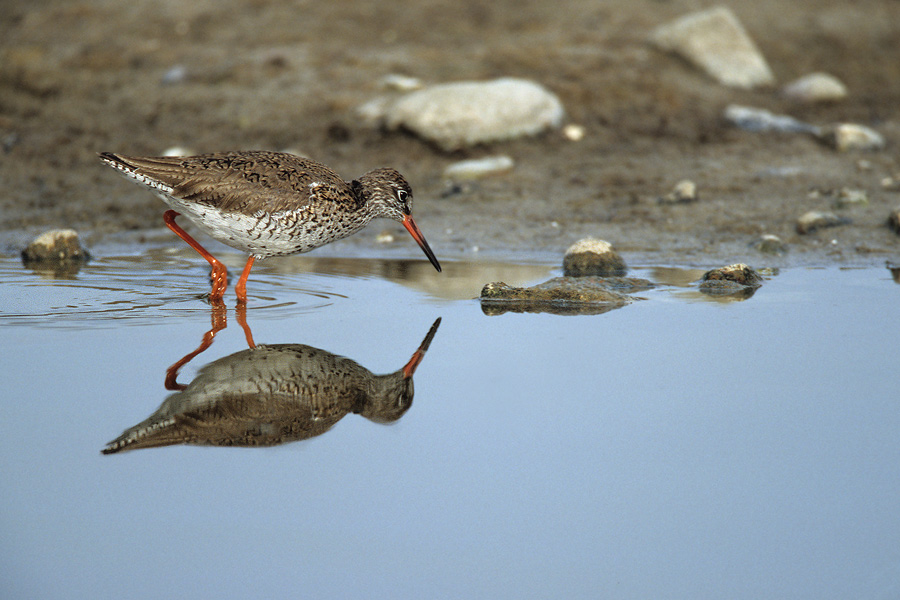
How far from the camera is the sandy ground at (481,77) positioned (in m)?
9.80

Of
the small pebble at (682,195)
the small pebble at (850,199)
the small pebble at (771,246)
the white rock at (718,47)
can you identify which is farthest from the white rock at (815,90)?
the small pebble at (771,246)

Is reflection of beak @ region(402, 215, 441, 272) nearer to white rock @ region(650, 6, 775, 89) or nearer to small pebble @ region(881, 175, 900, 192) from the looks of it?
small pebble @ region(881, 175, 900, 192)

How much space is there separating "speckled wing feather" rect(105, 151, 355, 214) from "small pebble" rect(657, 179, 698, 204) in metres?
4.10

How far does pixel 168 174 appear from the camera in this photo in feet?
23.7

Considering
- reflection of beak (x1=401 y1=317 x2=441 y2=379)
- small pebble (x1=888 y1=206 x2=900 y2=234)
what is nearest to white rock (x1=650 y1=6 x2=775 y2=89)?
small pebble (x1=888 y1=206 x2=900 y2=234)

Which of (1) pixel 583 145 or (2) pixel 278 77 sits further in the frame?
(2) pixel 278 77

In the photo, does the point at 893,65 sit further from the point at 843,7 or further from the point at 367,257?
the point at 367,257

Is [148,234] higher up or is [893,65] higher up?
[893,65]

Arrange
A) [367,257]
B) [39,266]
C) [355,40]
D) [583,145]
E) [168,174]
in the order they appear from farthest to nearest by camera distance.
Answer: [355,40]
[583,145]
[367,257]
[39,266]
[168,174]

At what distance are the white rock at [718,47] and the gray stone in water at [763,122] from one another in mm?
1154

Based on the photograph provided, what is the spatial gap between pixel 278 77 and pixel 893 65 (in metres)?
8.71

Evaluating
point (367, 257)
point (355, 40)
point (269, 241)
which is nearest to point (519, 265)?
point (367, 257)

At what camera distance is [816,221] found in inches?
364

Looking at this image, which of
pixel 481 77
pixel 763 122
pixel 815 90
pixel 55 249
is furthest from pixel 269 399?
pixel 815 90
